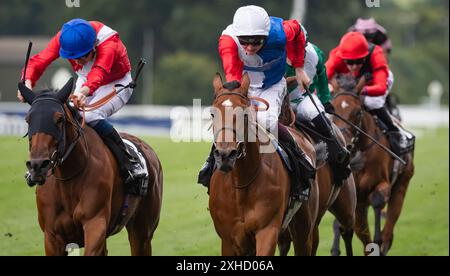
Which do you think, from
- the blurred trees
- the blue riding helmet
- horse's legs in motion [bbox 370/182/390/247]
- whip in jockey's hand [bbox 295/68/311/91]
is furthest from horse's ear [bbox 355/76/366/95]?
the blurred trees

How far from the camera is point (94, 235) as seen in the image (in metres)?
7.82

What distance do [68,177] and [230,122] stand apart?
4.77 ft

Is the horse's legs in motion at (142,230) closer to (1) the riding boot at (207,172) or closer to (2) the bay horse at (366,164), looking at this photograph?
(1) the riding boot at (207,172)

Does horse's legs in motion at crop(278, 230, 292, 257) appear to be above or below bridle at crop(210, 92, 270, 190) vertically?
below

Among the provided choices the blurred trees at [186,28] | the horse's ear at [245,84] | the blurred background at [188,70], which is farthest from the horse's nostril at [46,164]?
the blurred trees at [186,28]

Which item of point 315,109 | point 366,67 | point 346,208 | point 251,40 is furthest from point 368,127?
point 251,40

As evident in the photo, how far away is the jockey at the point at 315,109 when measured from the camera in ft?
31.6

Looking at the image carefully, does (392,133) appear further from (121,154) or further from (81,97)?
(81,97)

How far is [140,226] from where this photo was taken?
A: 30.0ft

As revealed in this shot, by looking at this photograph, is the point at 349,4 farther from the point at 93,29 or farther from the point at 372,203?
the point at 93,29

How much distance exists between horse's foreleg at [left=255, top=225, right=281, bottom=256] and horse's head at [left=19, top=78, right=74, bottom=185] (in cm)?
153

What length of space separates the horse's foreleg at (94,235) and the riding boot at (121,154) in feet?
2.20

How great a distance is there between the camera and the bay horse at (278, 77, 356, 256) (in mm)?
9359

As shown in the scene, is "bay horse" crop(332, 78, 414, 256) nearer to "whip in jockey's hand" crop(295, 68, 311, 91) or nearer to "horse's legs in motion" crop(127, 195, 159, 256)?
"whip in jockey's hand" crop(295, 68, 311, 91)
